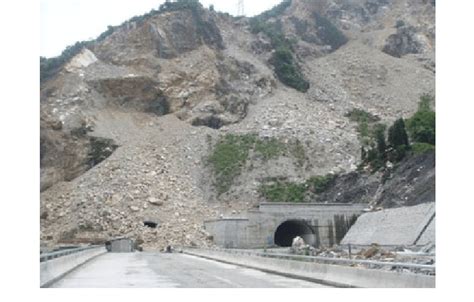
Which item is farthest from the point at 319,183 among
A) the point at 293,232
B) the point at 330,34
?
the point at 330,34

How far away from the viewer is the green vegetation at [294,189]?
65688 mm

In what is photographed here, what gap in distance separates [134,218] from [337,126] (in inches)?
1268

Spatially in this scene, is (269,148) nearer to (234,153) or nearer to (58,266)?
(234,153)

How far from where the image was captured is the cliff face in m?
64.0

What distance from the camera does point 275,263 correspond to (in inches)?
1058

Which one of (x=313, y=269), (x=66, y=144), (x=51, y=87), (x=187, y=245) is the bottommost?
(x=187, y=245)

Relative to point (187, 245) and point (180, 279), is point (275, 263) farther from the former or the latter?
point (187, 245)

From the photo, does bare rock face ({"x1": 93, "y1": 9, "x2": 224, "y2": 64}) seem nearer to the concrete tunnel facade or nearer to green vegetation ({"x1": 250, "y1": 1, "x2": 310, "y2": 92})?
green vegetation ({"x1": 250, "y1": 1, "x2": 310, "y2": 92})

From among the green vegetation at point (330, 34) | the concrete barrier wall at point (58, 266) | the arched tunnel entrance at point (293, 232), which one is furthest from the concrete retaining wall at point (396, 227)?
the green vegetation at point (330, 34)

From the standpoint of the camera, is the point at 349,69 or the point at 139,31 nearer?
the point at 139,31

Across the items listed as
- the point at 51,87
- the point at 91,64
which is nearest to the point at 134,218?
the point at 51,87

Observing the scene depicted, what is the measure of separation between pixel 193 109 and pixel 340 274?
65.1m

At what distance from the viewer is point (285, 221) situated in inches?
2199

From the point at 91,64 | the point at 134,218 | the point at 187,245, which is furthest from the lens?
the point at 91,64
